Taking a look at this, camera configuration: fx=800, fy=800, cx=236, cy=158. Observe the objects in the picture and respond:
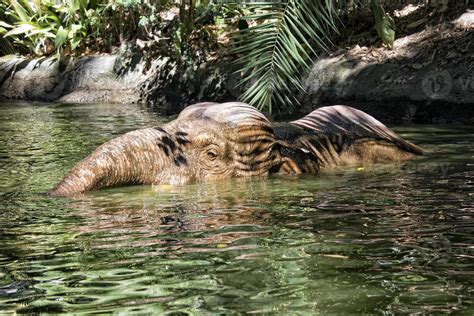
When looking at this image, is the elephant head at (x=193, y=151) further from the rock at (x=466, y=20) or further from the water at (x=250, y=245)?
the rock at (x=466, y=20)

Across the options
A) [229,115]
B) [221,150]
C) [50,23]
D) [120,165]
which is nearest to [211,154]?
[221,150]

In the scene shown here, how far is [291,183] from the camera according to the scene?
6.78 meters

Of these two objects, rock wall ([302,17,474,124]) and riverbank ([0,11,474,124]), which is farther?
riverbank ([0,11,474,124])

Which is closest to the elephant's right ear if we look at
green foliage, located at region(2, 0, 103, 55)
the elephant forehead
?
the elephant forehead

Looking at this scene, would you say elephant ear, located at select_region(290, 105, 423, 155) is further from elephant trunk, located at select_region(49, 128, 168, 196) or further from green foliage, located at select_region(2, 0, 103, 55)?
green foliage, located at select_region(2, 0, 103, 55)

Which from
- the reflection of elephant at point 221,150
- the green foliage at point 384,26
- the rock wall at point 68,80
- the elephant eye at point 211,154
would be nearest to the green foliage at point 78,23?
the rock wall at point 68,80

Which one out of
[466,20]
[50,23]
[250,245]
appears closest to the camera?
[250,245]

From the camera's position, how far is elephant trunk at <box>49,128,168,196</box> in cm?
640

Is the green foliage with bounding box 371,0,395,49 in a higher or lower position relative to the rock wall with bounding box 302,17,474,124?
higher

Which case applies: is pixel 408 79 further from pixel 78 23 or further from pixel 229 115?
pixel 78 23

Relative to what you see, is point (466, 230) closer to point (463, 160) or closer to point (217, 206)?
point (217, 206)

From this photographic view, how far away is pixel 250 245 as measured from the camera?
431 centimetres

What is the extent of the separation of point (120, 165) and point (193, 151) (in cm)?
72

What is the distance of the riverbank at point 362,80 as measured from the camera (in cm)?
1133
